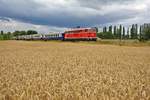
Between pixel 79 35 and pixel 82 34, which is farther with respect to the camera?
pixel 79 35

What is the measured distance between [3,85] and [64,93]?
2053mm

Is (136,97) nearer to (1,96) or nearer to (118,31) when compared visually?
(1,96)

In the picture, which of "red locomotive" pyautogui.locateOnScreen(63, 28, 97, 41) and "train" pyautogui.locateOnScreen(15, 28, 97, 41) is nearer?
"red locomotive" pyautogui.locateOnScreen(63, 28, 97, 41)

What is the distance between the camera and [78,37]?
76250 millimetres

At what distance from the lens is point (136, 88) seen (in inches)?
290

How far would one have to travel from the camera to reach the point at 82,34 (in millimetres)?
74375

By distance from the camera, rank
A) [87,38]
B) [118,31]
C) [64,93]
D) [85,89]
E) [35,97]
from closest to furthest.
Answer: [35,97]
[64,93]
[85,89]
[87,38]
[118,31]

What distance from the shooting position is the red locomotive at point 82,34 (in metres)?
73.1

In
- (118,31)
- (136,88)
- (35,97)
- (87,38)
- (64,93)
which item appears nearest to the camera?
(35,97)

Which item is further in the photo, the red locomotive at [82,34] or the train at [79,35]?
the train at [79,35]

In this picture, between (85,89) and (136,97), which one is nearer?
(136,97)

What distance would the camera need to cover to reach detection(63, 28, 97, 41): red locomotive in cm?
7312

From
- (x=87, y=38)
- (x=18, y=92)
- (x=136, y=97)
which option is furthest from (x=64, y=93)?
(x=87, y=38)

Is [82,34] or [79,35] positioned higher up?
[82,34]
